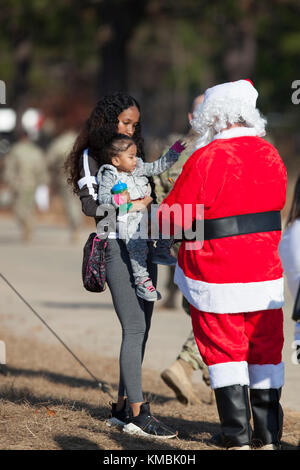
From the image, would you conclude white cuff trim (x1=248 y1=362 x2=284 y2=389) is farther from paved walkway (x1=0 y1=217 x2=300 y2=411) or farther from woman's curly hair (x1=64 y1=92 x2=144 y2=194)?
paved walkway (x1=0 y1=217 x2=300 y2=411)

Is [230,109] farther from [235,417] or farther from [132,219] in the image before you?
[235,417]

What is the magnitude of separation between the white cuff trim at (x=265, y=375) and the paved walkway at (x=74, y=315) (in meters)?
1.83

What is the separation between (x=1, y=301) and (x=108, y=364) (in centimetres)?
375

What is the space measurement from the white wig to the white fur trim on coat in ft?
2.35

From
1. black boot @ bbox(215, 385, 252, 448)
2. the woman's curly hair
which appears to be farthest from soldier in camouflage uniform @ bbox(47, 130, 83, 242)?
black boot @ bbox(215, 385, 252, 448)

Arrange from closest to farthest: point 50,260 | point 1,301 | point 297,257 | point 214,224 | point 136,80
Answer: point 297,257 → point 214,224 → point 1,301 → point 50,260 → point 136,80

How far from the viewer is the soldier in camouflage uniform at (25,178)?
18375mm

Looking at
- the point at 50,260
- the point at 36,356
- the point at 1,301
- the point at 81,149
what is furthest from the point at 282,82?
the point at 81,149

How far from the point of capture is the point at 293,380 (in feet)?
24.1

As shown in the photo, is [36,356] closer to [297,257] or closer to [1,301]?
[1,301]

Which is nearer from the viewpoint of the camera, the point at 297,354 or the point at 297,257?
the point at 297,257

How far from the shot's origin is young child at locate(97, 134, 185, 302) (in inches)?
197

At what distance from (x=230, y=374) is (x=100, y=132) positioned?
1.44 meters

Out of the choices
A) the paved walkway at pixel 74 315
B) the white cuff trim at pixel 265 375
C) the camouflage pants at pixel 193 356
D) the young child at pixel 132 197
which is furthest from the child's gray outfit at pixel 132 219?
the paved walkway at pixel 74 315
